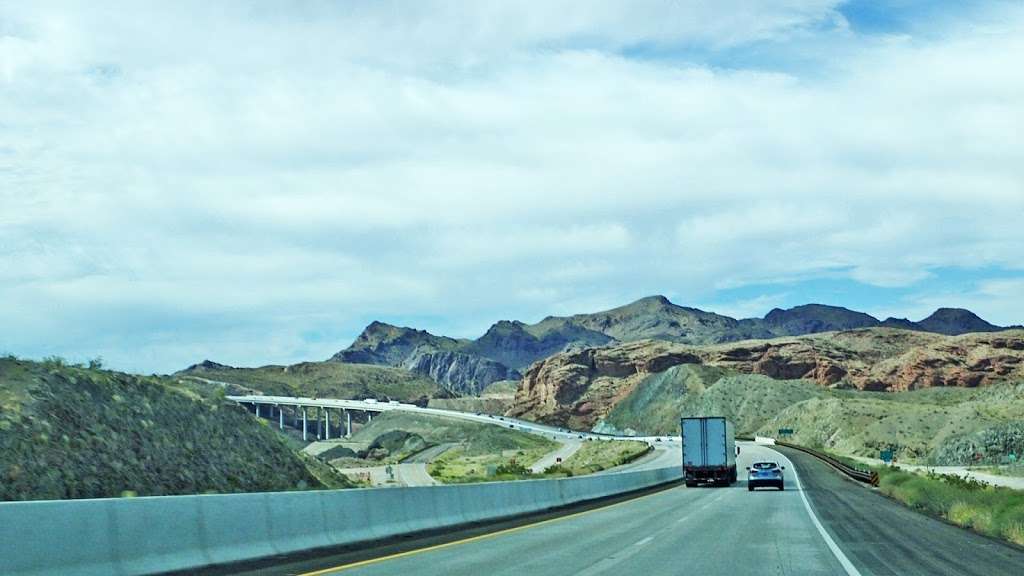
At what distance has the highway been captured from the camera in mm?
15031

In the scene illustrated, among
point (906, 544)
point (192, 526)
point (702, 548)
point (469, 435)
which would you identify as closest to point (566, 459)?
point (469, 435)

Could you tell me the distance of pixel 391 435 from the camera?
549 feet

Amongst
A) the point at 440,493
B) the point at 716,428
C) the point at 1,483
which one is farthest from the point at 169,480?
the point at 716,428

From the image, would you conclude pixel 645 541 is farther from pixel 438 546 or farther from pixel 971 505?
pixel 971 505

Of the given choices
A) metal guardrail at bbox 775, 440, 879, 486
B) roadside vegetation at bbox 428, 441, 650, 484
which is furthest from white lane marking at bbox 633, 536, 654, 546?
roadside vegetation at bbox 428, 441, 650, 484

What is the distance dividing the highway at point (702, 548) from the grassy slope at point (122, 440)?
450 inches

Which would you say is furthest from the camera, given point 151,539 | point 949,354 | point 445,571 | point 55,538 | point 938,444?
point 949,354

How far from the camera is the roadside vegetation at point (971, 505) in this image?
21519mm

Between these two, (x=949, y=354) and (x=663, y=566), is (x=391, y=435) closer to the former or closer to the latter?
(x=949, y=354)

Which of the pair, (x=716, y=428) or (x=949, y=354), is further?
(x=949, y=354)

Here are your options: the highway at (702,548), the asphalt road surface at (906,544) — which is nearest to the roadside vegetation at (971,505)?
the asphalt road surface at (906,544)

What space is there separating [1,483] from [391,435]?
14412 cm

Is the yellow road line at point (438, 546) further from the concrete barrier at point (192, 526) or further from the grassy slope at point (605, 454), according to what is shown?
the grassy slope at point (605, 454)

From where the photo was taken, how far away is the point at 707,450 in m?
51.2
